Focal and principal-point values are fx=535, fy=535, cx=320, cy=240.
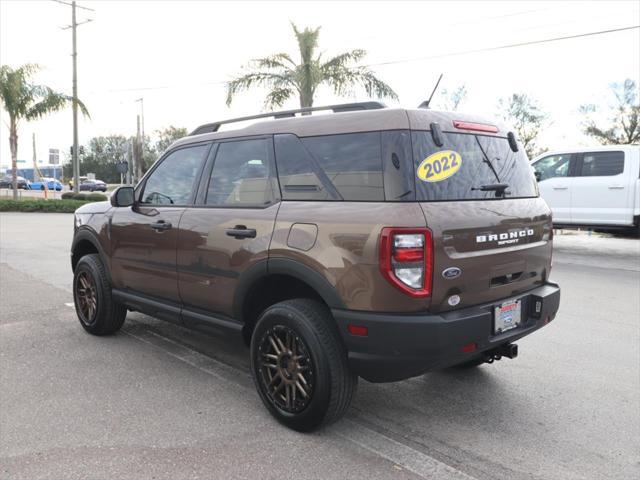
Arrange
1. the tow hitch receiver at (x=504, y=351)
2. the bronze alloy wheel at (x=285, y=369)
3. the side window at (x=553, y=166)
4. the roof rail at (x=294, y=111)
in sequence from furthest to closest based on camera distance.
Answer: the side window at (x=553, y=166), the tow hitch receiver at (x=504, y=351), the roof rail at (x=294, y=111), the bronze alloy wheel at (x=285, y=369)

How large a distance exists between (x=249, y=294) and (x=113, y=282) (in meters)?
1.92

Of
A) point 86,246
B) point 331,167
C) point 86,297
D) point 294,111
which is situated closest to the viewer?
point 331,167

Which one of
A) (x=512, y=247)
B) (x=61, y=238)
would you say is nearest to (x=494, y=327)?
(x=512, y=247)

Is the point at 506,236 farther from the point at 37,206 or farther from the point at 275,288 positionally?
the point at 37,206

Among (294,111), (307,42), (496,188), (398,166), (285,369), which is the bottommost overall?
(285,369)

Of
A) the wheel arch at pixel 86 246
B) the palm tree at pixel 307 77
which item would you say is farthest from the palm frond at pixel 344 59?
the wheel arch at pixel 86 246

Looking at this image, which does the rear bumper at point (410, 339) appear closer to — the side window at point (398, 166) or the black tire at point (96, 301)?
the side window at point (398, 166)

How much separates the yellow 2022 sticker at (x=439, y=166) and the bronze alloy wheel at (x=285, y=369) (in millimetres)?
1160

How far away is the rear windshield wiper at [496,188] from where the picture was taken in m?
3.18

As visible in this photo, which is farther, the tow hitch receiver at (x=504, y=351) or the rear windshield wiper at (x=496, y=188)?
the tow hitch receiver at (x=504, y=351)

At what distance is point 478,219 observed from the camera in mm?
3008

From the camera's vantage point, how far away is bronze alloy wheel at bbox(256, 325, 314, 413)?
3059mm

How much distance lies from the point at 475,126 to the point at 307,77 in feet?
50.5

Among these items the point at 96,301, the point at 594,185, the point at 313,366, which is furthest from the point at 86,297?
the point at 594,185
